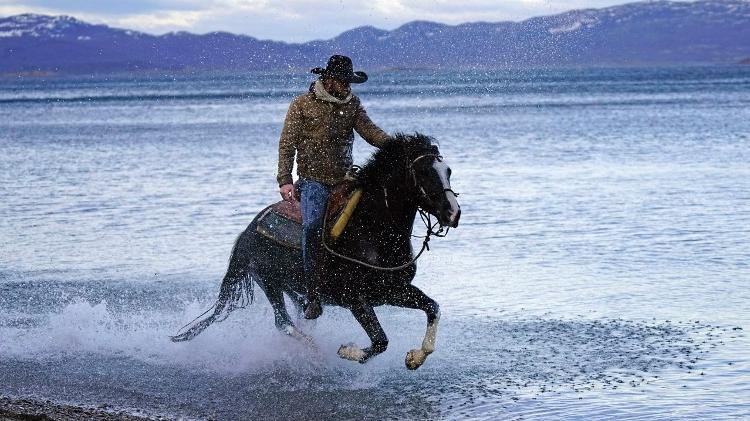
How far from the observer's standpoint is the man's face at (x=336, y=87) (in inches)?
343

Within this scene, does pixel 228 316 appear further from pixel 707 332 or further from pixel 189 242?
pixel 189 242

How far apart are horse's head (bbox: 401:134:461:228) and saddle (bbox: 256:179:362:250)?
588 millimetres

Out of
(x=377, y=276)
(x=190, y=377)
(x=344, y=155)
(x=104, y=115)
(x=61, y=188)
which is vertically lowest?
(x=104, y=115)

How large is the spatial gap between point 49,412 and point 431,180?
299cm

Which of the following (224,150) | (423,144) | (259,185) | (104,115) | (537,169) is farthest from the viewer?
(104,115)

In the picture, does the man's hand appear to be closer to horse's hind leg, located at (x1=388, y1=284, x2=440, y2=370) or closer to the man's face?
the man's face

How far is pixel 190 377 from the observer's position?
9.12m

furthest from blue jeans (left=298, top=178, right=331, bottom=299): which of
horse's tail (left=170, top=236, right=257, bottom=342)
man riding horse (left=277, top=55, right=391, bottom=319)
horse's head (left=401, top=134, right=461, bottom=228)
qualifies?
horse's tail (left=170, top=236, right=257, bottom=342)

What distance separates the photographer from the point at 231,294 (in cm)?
1012

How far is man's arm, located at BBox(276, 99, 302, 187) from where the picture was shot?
8.87 m

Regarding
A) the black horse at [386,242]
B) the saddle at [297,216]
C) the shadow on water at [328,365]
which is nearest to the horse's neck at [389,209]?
the black horse at [386,242]

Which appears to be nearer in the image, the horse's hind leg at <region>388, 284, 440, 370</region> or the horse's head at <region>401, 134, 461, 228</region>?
the horse's head at <region>401, 134, 461, 228</region>

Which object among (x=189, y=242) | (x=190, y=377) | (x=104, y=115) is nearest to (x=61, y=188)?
(x=189, y=242)

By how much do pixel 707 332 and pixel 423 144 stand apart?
11.1 ft
